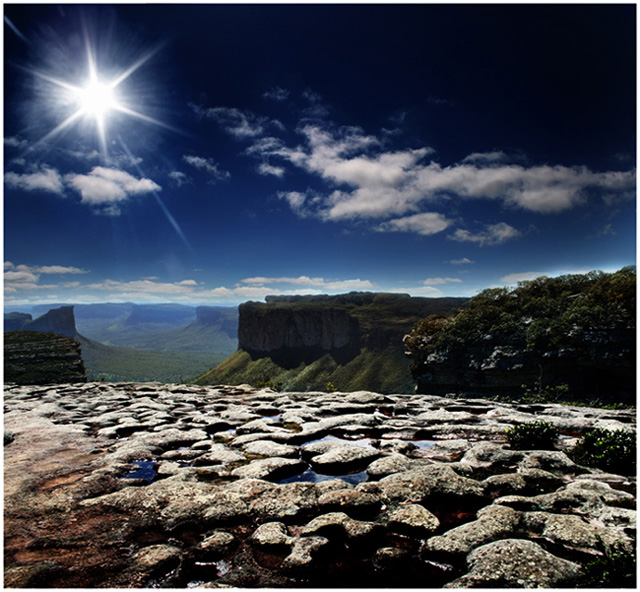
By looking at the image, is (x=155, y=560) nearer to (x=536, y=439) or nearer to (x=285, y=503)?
(x=285, y=503)

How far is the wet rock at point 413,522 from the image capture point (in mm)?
5723

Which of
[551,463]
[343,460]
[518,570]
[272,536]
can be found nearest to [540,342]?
Result: [551,463]

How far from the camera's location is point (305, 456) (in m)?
9.97

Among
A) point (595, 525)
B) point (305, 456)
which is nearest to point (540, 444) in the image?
point (595, 525)

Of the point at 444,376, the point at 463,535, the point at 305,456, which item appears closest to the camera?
the point at 463,535

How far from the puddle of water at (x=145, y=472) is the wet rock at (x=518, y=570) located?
24.7ft

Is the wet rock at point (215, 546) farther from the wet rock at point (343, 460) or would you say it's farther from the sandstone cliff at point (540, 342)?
the sandstone cliff at point (540, 342)

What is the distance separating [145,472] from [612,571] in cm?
991

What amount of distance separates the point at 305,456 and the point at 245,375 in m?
194

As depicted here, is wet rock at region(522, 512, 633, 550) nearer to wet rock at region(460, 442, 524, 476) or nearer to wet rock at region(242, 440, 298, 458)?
wet rock at region(460, 442, 524, 476)

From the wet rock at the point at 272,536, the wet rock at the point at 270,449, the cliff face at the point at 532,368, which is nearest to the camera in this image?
the wet rock at the point at 272,536

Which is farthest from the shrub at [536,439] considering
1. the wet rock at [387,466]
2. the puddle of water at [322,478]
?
the puddle of water at [322,478]

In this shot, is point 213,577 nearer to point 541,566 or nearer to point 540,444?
point 541,566

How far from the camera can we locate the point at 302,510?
6461 mm
